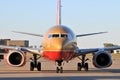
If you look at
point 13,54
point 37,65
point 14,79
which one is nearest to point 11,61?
point 13,54

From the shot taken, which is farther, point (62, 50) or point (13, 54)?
point (13, 54)

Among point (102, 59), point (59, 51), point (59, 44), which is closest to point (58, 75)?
point (59, 51)

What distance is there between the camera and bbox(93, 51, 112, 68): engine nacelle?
31888 mm

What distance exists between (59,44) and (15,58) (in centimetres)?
483

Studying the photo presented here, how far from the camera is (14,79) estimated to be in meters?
23.6

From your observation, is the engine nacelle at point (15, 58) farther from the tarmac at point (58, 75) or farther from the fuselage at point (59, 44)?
the fuselage at point (59, 44)

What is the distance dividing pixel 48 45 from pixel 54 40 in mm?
832

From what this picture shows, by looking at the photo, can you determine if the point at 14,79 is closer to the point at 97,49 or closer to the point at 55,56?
the point at 55,56

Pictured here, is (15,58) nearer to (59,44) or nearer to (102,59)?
(59,44)

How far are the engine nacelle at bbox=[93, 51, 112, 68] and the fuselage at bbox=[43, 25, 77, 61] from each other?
2054 mm

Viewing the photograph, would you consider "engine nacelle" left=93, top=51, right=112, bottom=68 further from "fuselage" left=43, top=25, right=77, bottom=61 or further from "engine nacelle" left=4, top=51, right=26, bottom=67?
"engine nacelle" left=4, top=51, right=26, bottom=67

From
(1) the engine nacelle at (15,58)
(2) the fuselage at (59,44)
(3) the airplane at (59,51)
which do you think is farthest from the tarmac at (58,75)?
(2) the fuselage at (59,44)

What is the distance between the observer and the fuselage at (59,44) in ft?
93.4

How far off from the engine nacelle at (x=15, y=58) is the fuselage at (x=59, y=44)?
206cm
